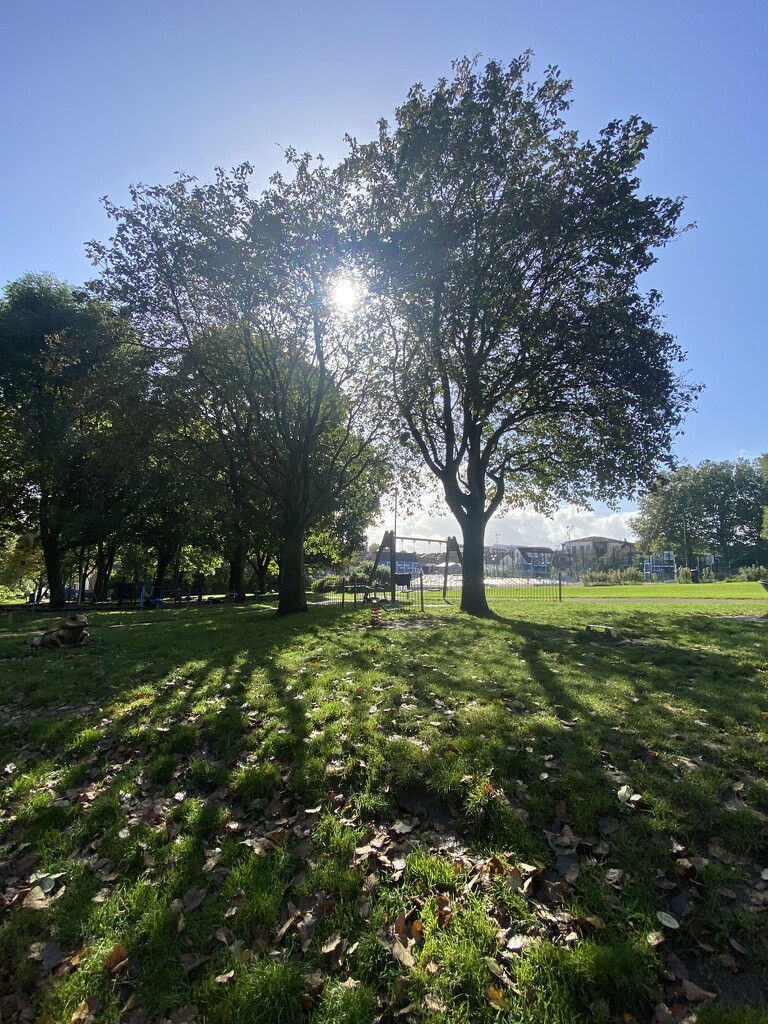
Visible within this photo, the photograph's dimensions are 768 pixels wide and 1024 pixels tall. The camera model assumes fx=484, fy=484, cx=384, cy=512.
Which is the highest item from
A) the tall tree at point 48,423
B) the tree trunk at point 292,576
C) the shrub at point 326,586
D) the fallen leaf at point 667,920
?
the tall tree at point 48,423

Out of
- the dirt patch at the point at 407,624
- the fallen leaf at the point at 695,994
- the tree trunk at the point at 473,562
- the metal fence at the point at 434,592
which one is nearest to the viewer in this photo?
the fallen leaf at the point at 695,994

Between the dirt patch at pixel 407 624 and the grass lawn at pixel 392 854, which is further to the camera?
the dirt patch at pixel 407 624

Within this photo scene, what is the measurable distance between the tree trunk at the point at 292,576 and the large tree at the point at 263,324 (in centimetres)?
4

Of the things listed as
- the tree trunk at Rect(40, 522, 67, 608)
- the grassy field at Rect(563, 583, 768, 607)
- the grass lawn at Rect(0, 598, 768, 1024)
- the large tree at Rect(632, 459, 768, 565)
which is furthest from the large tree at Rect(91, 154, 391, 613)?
the large tree at Rect(632, 459, 768, 565)

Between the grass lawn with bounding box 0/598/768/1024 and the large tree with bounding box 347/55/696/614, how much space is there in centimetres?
1045

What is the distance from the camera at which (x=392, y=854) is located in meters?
3.26

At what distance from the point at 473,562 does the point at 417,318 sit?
8.20 m

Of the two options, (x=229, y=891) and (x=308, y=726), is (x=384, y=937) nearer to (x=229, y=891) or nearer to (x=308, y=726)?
(x=229, y=891)

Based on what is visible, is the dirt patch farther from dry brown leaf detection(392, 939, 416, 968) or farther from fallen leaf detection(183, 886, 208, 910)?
dry brown leaf detection(392, 939, 416, 968)

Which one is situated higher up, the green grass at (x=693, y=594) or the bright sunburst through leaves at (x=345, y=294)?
the bright sunburst through leaves at (x=345, y=294)

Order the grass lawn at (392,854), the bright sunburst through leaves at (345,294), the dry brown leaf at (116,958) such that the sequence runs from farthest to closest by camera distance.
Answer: the bright sunburst through leaves at (345,294) < the dry brown leaf at (116,958) < the grass lawn at (392,854)

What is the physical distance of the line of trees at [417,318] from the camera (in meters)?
13.0

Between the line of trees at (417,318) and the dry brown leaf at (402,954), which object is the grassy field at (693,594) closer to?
the line of trees at (417,318)

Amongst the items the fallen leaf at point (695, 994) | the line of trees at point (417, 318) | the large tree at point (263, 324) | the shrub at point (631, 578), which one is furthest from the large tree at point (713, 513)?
the fallen leaf at point (695, 994)
